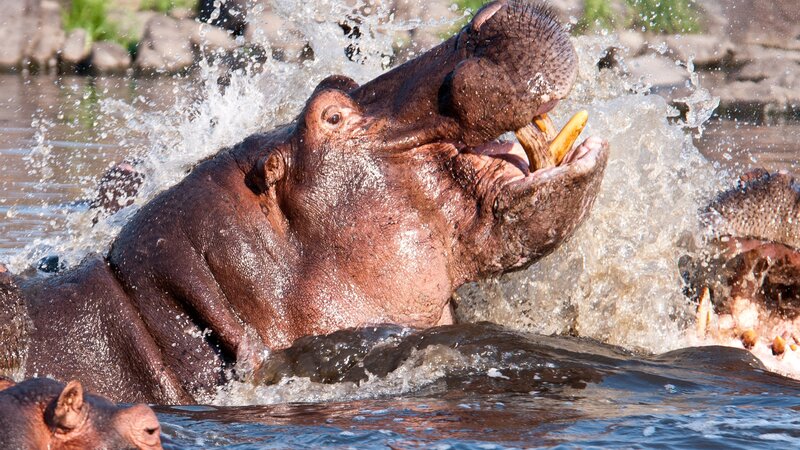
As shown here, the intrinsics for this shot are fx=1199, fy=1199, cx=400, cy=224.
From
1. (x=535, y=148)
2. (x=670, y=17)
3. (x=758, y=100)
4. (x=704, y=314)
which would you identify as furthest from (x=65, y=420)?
(x=670, y=17)

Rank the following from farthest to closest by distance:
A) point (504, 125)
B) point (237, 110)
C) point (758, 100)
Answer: point (758, 100) → point (237, 110) → point (504, 125)

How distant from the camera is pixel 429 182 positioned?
14.9 ft

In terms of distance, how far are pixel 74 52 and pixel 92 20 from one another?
2.98ft

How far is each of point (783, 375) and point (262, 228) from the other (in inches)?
82.7

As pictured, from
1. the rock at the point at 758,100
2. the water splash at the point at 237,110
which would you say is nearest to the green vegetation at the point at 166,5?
the rock at the point at 758,100

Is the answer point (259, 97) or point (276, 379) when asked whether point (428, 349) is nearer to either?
point (276, 379)

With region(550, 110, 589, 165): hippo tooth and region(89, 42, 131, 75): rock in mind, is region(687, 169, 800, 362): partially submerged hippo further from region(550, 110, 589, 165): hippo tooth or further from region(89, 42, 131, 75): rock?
region(89, 42, 131, 75): rock

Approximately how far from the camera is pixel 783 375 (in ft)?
15.3

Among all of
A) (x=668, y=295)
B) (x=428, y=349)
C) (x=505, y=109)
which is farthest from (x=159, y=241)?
(x=668, y=295)

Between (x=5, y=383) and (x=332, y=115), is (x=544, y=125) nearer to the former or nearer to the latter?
(x=332, y=115)

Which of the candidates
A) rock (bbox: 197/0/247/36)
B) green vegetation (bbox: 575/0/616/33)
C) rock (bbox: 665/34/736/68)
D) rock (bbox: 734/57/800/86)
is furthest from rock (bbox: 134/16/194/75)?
rock (bbox: 734/57/800/86)

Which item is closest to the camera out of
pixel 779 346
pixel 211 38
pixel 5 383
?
pixel 5 383

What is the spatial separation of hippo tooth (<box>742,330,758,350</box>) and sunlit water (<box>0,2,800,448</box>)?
6.5 inches

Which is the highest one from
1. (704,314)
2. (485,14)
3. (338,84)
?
(485,14)
